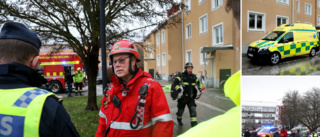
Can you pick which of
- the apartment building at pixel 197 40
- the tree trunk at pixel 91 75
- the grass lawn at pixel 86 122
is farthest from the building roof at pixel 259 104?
the apartment building at pixel 197 40

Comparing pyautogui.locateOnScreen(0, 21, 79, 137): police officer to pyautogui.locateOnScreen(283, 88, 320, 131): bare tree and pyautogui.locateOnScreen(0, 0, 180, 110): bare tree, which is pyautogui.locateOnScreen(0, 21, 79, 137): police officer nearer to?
pyautogui.locateOnScreen(283, 88, 320, 131): bare tree

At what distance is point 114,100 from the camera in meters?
1.80

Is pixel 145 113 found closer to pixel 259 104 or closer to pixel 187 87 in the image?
pixel 259 104

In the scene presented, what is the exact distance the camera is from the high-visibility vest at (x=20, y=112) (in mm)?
922

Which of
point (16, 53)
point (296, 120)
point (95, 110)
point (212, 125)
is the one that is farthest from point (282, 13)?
point (95, 110)

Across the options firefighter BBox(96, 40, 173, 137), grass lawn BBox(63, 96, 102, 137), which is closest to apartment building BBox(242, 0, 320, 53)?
firefighter BBox(96, 40, 173, 137)

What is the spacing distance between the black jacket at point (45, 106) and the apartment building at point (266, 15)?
83cm

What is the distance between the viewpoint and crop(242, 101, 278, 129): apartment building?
738 millimetres

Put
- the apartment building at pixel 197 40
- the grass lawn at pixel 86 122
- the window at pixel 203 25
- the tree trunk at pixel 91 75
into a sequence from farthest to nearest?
the window at pixel 203 25
the apartment building at pixel 197 40
the tree trunk at pixel 91 75
the grass lawn at pixel 86 122

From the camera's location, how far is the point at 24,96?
0.99 metres

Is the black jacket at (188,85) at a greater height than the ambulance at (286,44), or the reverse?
the ambulance at (286,44)

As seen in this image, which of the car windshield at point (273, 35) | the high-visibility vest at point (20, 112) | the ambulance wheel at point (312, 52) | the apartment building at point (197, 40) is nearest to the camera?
the ambulance wheel at point (312, 52)

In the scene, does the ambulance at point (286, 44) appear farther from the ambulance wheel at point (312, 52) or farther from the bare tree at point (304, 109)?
the bare tree at point (304, 109)

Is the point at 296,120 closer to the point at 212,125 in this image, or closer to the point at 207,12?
the point at 212,125
